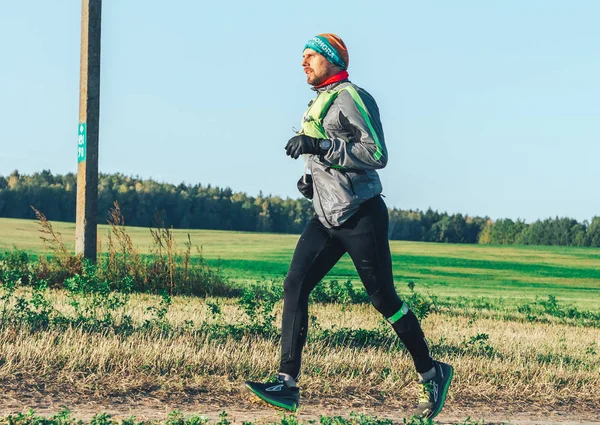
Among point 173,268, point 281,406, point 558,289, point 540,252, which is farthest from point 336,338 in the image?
point 540,252

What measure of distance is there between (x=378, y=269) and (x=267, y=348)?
2394 millimetres

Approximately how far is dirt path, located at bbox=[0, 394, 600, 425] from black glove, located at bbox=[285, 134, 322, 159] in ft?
6.16

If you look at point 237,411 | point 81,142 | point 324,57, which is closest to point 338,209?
point 324,57

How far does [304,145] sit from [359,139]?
39 cm

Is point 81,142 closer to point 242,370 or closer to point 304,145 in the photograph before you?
point 242,370

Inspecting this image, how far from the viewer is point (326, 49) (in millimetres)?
5902

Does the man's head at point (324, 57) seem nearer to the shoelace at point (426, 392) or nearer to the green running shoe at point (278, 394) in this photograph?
the green running shoe at point (278, 394)

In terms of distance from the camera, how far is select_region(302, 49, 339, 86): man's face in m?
5.93

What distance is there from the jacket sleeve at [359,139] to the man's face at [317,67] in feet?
0.84

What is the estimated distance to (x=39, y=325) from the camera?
27.5 ft

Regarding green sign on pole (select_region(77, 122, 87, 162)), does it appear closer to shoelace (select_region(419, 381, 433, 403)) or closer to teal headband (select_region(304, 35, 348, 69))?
teal headband (select_region(304, 35, 348, 69))

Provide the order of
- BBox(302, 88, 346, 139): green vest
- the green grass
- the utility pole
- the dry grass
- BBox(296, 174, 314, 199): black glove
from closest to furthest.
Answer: BBox(302, 88, 346, 139): green vest → BBox(296, 174, 314, 199): black glove → the dry grass → the utility pole → the green grass

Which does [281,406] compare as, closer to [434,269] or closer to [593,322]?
[593,322]

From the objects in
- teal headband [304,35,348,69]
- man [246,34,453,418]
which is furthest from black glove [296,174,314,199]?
teal headband [304,35,348,69]
